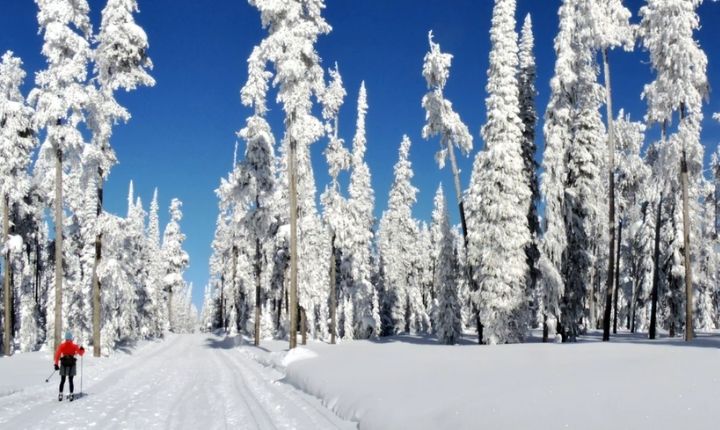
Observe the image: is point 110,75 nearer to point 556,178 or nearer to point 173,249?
point 556,178

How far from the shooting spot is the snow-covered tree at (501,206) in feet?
95.4

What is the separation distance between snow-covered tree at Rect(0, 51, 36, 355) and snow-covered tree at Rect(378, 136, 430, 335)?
3248 centimetres

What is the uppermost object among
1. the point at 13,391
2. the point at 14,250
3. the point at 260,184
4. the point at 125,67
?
the point at 125,67

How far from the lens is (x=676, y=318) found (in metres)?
38.2

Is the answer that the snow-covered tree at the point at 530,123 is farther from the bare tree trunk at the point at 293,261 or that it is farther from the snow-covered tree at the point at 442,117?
the bare tree trunk at the point at 293,261

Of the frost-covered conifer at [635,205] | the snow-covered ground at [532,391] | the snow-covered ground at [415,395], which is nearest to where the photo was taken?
the snow-covered ground at [532,391]

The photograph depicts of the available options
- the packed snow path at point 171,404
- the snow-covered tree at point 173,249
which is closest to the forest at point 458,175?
the packed snow path at point 171,404

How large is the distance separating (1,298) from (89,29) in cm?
2950

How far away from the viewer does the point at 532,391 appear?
1055cm

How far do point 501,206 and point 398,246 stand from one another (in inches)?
1124

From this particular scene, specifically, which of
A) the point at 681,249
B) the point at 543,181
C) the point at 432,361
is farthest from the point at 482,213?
the point at 681,249

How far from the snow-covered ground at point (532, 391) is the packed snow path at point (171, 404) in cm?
94

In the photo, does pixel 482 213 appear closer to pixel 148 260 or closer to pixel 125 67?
pixel 125 67

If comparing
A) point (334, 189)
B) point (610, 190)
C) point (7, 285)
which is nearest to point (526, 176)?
point (610, 190)
